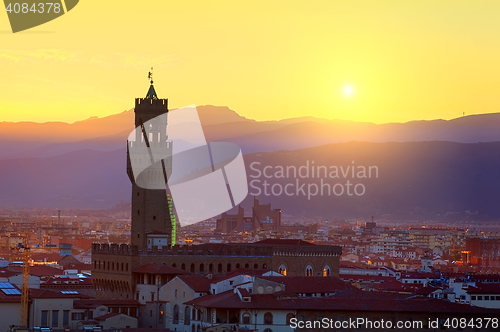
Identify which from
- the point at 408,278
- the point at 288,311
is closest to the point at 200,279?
the point at 288,311

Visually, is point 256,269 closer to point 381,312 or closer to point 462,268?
point 381,312

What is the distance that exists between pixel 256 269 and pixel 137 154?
11187 mm

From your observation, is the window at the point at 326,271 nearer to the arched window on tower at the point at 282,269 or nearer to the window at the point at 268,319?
the arched window on tower at the point at 282,269

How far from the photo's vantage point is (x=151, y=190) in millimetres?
74688

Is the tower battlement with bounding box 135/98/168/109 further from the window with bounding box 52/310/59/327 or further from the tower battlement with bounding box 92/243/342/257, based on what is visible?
the window with bounding box 52/310/59/327

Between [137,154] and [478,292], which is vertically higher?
[137,154]

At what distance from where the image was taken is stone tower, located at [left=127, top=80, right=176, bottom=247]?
74562 millimetres

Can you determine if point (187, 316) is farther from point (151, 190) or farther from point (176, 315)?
point (151, 190)

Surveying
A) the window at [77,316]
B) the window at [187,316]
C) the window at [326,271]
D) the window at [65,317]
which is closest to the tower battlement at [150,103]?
the window at [326,271]

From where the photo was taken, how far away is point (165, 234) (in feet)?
244

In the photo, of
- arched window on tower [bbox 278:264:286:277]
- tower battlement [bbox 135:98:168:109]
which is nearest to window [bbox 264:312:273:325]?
arched window on tower [bbox 278:264:286:277]

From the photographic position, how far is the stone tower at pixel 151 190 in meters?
74.6

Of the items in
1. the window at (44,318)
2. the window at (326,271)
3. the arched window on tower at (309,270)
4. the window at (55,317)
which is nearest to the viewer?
the window at (44,318)

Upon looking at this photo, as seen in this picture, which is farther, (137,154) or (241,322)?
(137,154)
